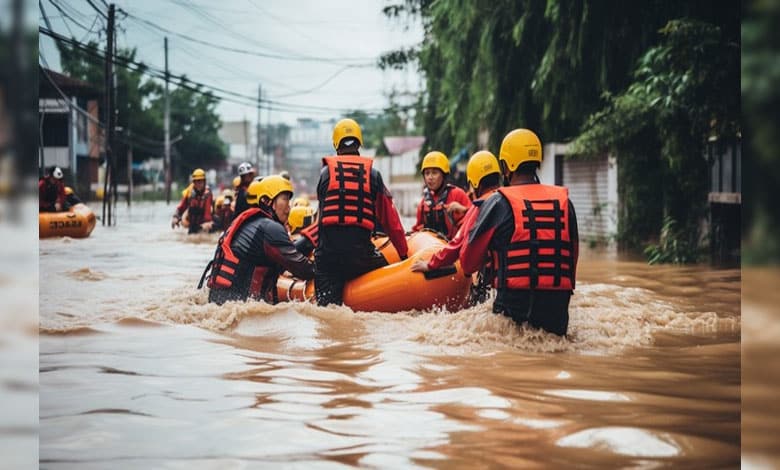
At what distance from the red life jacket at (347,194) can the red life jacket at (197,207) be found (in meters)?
9.94

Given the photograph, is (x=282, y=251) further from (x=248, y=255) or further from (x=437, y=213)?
(x=437, y=213)

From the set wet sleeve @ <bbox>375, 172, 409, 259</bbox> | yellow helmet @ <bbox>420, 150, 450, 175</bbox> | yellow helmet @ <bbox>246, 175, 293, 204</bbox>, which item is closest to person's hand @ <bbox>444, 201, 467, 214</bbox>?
yellow helmet @ <bbox>420, 150, 450, 175</bbox>

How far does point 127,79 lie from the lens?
27781 millimetres

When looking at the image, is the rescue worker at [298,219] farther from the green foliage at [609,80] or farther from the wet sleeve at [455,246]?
the green foliage at [609,80]

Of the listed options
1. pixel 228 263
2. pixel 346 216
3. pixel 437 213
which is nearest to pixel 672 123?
pixel 437 213

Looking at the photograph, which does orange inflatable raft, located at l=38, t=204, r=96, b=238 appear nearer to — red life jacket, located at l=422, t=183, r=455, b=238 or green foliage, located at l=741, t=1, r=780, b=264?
red life jacket, located at l=422, t=183, r=455, b=238

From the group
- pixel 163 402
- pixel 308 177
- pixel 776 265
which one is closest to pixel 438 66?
pixel 163 402

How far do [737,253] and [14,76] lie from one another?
1038 centimetres

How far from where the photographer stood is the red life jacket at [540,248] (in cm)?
475

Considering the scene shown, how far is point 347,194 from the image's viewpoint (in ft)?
20.2

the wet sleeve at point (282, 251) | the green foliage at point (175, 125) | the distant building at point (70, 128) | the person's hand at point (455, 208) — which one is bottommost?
the wet sleeve at point (282, 251)

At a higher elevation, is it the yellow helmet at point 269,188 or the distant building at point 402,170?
the distant building at point 402,170

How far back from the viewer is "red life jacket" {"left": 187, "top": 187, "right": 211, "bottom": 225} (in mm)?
15722

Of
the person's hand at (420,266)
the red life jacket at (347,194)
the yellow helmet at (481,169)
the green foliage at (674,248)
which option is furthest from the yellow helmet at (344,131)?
the green foliage at (674,248)
